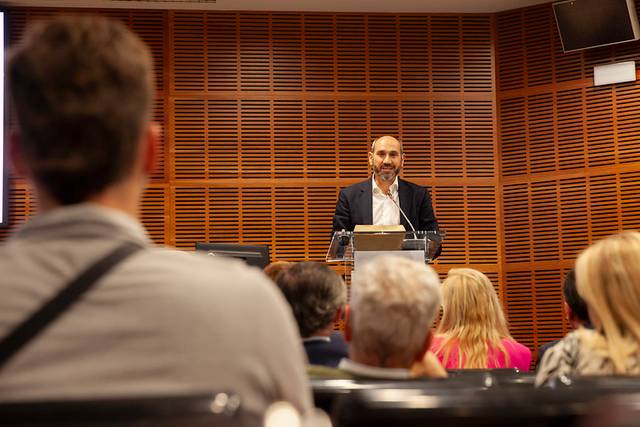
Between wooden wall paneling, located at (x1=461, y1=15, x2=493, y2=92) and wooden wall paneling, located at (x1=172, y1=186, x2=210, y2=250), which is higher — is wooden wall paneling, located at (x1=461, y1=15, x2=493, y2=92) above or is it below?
above

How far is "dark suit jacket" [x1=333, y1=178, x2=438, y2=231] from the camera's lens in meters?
7.73

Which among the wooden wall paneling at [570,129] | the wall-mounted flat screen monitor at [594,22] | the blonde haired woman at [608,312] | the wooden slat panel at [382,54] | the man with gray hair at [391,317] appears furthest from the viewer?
the wooden slat panel at [382,54]

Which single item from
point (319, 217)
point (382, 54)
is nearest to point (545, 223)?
point (319, 217)

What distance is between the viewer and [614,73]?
912cm

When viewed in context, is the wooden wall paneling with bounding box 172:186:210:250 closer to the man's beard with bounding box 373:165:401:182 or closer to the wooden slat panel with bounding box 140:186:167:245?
the wooden slat panel with bounding box 140:186:167:245

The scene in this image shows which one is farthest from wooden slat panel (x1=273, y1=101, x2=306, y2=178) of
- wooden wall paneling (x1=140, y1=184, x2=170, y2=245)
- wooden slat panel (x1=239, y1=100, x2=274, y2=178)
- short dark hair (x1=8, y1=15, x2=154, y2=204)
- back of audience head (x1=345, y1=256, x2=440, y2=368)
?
short dark hair (x1=8, y1=15, x2=154, y2=204)

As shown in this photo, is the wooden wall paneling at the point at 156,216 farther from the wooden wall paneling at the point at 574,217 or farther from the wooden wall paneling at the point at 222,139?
the wooden wall paneling at the point at 574,217

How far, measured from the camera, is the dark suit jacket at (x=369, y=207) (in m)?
7.73

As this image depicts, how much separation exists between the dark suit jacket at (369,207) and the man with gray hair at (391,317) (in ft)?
16.5

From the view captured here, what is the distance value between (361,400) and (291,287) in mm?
2355

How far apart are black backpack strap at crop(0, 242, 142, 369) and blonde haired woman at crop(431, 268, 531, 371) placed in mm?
3507

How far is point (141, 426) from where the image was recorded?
1006 millimetres

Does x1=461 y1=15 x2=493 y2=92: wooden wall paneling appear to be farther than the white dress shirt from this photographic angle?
Yes

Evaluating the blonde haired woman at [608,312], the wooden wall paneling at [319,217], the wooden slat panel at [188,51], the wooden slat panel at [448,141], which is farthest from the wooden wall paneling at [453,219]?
the blonde haired woman at [608,312]
